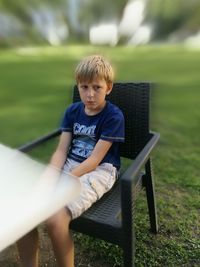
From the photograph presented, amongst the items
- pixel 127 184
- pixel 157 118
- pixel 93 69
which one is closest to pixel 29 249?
pixel 127 184

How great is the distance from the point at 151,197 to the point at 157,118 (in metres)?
2.88

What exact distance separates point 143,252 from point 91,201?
62 centimetres

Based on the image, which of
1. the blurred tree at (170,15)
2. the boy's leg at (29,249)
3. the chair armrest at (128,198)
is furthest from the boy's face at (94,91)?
the blurred tree at (170,15)

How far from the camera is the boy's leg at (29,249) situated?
6.28 ft

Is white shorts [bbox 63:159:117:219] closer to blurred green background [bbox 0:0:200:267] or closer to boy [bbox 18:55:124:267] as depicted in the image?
boy [bbox 18:55:124:267]

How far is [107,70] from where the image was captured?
6.72ft

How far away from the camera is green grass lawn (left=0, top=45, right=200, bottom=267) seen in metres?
2.43

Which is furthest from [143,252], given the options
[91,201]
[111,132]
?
[111,132]

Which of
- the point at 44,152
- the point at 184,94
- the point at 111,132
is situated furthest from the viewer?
the point at 184,94

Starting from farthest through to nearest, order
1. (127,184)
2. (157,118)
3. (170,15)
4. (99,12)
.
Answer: (170,15) < (99,12) < (157,118) < (127,184)

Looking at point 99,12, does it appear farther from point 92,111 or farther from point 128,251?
point 128,251

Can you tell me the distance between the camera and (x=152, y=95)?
7.57 feet

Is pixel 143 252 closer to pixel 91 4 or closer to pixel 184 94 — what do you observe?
pixel 184 94

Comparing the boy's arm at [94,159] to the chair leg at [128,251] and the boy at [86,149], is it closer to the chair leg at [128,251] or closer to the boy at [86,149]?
the boy at [86,149]
